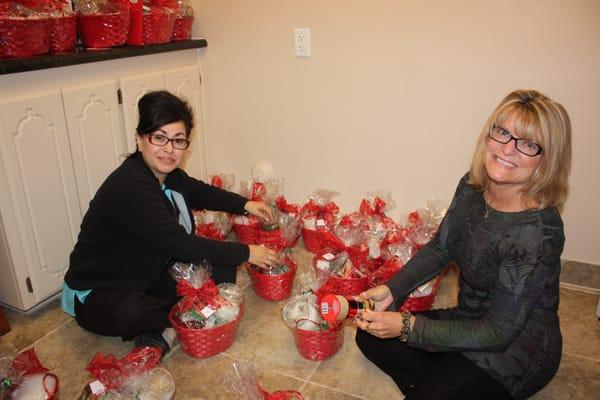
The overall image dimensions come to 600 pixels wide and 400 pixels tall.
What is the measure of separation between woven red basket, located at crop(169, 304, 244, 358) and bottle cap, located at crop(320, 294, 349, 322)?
1.31 ft

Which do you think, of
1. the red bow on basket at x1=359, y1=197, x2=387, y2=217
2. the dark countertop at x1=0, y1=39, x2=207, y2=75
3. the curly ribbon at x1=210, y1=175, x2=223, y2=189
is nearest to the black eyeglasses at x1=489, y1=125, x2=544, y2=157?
the red bow on basket at x1=359, y1=197, x2=387, y2=217

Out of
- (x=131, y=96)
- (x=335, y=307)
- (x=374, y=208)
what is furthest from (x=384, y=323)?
(x=131, y=96)

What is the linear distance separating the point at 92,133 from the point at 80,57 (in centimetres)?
30

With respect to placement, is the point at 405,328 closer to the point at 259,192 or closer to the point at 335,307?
the point at 335,307

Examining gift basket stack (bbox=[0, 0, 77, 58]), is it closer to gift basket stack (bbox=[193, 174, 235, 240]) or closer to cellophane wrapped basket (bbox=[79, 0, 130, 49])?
cellophane wrapped basket (bbox=[79, 0, 130, 49])

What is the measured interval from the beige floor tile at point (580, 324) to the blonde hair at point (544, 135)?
0.84 metres

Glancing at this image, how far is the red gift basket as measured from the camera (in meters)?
2.37

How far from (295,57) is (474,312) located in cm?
152

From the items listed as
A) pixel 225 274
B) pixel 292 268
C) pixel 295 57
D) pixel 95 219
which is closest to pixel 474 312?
pixel 292 268

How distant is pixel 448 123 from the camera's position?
2184mm

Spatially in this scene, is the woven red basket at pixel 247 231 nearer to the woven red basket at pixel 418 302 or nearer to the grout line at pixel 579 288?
the woven red basket at pixel 418 302

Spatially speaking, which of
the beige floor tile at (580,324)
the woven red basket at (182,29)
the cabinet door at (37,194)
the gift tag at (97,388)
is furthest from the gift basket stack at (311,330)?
the woven red basket at (182,29)

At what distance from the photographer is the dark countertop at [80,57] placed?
1614 mm

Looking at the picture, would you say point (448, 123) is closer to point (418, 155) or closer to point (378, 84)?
point (418, 155)
